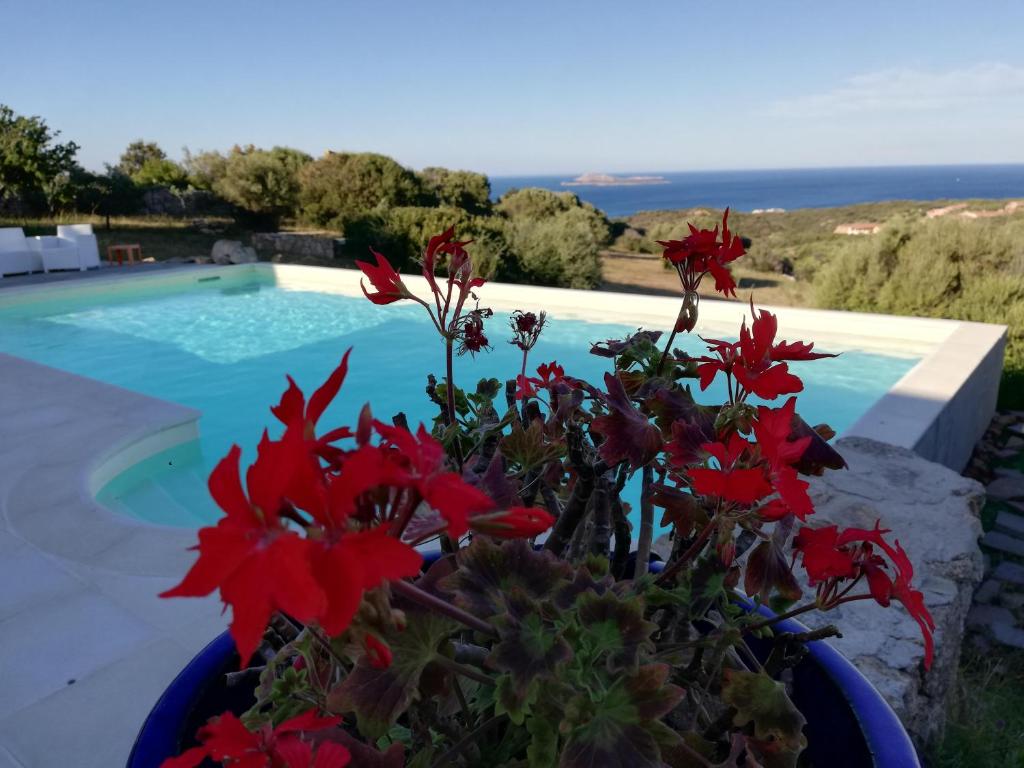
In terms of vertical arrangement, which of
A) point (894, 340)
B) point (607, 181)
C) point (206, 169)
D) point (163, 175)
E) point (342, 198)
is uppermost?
point (607, 181)

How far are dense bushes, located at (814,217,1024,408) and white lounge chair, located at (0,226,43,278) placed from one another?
38.3 feet

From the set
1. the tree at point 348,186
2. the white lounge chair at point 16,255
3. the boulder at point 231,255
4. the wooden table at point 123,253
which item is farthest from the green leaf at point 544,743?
the tree at point 348,186

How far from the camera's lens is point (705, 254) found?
0.74 metres

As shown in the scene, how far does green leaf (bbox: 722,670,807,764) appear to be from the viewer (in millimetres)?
617

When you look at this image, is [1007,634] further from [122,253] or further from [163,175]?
[163,175]

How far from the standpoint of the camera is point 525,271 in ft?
38.5

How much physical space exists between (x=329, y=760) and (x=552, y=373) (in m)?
0.70

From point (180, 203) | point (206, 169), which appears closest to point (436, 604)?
point (180, 203)

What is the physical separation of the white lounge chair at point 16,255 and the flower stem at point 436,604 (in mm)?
12577

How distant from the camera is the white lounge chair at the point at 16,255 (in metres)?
10.3

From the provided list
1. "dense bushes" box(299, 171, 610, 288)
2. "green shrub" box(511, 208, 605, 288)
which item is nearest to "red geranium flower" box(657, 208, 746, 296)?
"dense bushes" box(299, 171, 610, 288)

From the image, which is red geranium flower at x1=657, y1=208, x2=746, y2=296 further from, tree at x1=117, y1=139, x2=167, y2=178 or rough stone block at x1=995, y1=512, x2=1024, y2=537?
tree at x1=117, y1=139, x2=167, y2=178

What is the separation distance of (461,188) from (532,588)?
19.8m

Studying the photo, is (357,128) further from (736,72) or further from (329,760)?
(329,760)
